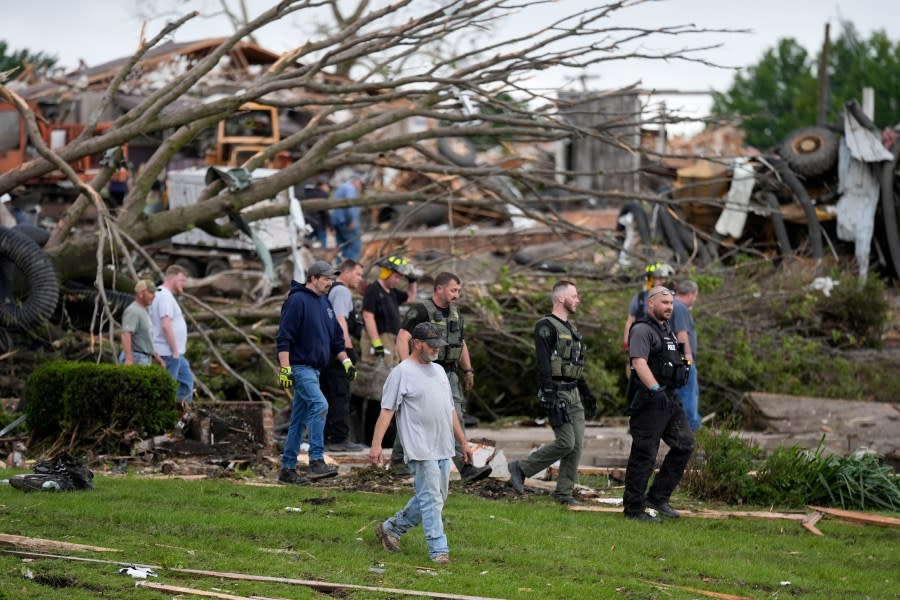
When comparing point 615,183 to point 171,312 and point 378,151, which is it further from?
point 171,312

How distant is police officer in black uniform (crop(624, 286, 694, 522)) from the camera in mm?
9891

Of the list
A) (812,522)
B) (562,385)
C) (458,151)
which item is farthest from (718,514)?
(458,151)

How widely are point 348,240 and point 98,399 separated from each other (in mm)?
8895

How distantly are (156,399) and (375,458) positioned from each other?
4.54 meters

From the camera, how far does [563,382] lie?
10.5 meters

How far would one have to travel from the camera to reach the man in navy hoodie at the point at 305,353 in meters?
11.1

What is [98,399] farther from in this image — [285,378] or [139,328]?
[285,378]

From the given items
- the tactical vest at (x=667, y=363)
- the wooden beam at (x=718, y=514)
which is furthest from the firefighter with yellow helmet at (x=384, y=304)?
the tactical vest at (x=667, y=363)

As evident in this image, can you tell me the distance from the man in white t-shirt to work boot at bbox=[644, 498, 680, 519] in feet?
16.5

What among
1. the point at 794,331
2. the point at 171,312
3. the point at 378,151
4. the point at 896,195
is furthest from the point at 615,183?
the point at 171,312

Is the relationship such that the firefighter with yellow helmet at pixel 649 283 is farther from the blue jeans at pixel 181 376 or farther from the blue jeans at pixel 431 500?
the blue jeans at pixel 431 500

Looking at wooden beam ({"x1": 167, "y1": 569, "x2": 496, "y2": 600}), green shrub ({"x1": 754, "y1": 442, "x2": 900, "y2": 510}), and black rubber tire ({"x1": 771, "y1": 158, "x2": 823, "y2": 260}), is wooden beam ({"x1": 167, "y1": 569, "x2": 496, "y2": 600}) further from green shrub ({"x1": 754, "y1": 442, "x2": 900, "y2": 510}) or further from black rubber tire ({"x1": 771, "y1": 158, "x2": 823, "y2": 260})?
black rubber tire ({"x1": 771, "y1": 158, "x2": 823, "y2": 260})

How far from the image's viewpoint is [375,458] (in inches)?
337

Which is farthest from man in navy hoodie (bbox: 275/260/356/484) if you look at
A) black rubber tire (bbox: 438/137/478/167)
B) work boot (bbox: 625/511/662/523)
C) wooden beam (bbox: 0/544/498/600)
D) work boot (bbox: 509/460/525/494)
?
black rubber tire (bbox: 438/137/478/167)
